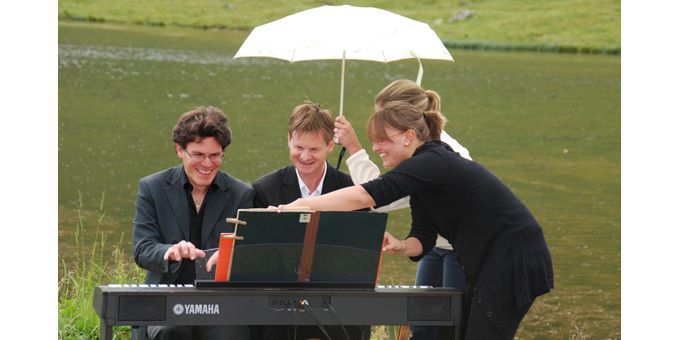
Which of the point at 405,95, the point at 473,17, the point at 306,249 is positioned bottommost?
the point at 306,249

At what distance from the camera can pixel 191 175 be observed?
5.71 meters

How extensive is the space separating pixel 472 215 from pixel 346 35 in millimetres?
1406

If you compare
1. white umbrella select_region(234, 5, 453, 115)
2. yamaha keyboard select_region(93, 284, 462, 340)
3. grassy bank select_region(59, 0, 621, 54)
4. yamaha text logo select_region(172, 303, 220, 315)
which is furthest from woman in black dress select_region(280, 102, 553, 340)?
grassy bank select_region(59, 0, 621, 54)

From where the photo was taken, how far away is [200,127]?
5.61 m

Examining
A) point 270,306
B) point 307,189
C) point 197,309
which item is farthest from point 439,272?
point 197,309

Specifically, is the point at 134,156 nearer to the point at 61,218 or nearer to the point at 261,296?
the point at 61,218

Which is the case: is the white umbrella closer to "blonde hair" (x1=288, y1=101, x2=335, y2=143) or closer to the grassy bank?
"blonde hair" (x1=288, y1=101, x2=335, y2=143)

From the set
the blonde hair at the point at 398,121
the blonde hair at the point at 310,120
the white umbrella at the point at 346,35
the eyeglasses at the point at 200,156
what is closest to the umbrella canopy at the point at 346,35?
the white umbrella at the point at 346,35

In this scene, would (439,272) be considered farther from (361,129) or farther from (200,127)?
(361,129)

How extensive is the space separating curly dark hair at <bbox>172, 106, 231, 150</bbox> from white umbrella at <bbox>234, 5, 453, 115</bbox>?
0.54 m

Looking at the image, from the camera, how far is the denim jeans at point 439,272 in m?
5.71

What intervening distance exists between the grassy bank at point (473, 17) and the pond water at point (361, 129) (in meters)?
17.1
